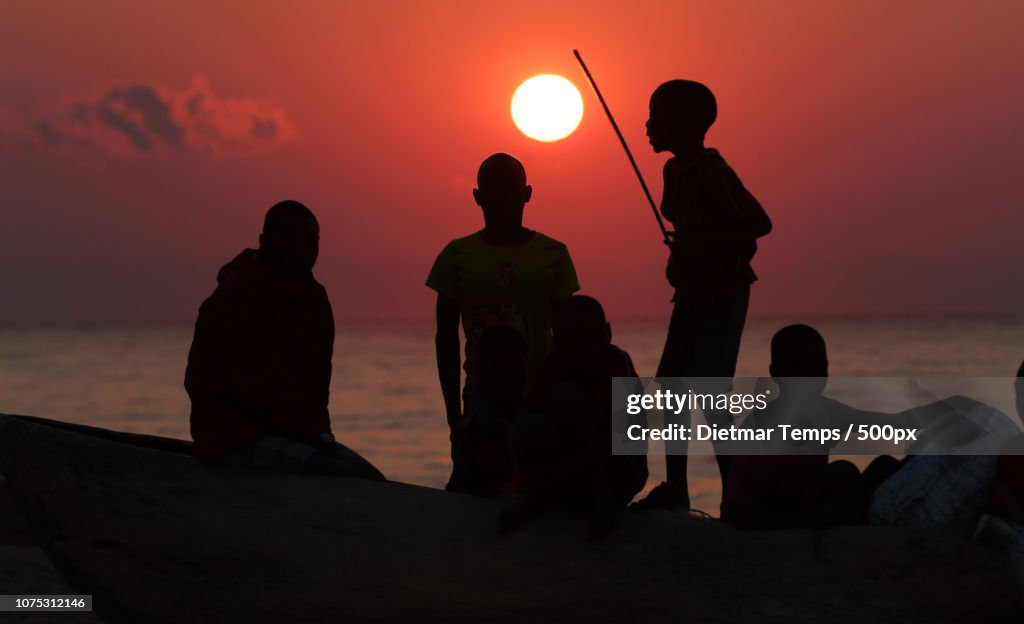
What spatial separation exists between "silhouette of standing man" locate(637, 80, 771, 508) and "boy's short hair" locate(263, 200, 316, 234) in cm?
144

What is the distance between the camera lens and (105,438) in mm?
4922

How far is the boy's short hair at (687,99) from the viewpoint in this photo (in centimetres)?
437

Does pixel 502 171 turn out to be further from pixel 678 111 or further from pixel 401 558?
pixel 401 558

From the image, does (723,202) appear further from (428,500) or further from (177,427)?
(177,427)

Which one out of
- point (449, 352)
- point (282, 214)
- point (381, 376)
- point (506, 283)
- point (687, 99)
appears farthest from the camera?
point (381, 376)

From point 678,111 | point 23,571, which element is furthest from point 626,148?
point 23,571

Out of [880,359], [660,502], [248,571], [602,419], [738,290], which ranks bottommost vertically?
[880,359]

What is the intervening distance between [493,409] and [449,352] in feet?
2.36

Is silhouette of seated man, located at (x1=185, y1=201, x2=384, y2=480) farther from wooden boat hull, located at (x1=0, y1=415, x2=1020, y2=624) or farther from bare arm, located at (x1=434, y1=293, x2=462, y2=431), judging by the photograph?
bare arm, located at (x1=434, y1=293, x2=462, y2=431)

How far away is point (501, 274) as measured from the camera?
4688 mm

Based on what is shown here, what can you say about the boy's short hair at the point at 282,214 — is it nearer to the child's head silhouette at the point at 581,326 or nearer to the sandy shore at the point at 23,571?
the child's head silhouette at the point at 581,326

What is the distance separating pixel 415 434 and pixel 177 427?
6.14 m

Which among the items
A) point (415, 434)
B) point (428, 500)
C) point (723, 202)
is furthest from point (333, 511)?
point (415, 434)

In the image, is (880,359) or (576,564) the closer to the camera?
(576,564)
